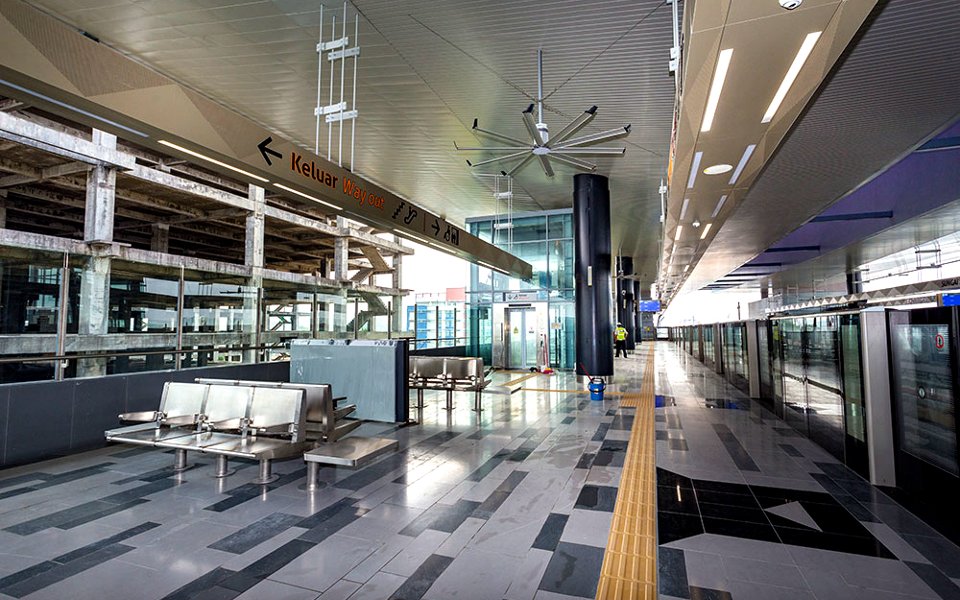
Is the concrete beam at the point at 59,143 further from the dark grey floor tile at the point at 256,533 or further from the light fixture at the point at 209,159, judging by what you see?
the dark grey floor tile at the point at 256,533

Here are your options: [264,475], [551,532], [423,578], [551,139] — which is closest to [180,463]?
[264,475]

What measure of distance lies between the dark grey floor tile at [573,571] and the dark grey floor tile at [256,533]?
1.93 metres

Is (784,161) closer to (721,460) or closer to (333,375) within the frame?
(721,460)

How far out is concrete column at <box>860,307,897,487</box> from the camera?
417 centimetres

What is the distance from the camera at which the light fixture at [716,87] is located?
2.97 m

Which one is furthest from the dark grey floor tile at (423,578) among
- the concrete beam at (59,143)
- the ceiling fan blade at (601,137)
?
the concrete beam at (59,143)

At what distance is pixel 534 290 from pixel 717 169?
11.7 metres

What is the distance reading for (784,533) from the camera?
3246mm

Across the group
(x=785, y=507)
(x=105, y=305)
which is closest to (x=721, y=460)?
(x=785, y=507)

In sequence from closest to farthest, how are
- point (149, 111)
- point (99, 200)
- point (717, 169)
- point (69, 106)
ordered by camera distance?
point (69, 106) → point (149, 111) → point (717, 169) → point (99, 200)

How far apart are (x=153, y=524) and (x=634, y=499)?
3.81 m

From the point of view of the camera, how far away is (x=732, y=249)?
13297mm

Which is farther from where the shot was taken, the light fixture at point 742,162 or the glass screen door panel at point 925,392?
the light fixture at point 742,162

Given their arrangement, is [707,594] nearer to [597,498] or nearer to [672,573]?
[672,573]
